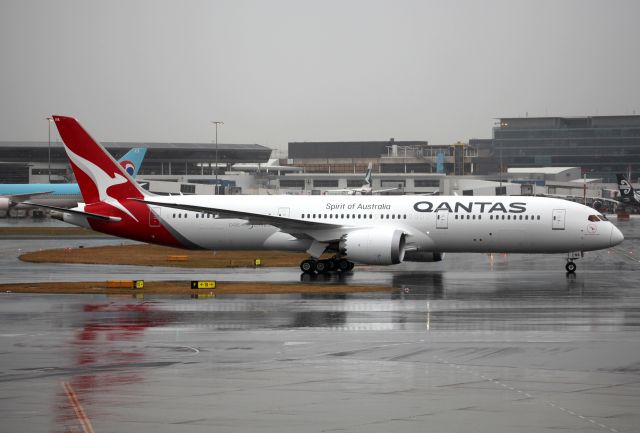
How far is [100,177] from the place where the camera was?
50594 millimetres

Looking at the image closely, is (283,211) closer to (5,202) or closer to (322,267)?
(322,267)

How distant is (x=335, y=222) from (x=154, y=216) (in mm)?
9761

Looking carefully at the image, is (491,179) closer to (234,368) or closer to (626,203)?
(626,203)

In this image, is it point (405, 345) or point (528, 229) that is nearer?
point (405, 345)

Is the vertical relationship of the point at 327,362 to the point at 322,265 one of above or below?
below

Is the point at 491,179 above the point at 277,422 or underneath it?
above

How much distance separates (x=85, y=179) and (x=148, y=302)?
57.4ft

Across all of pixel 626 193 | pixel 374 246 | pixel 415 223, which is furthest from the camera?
pixel 626 193

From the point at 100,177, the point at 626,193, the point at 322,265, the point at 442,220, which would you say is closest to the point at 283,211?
the point at 322,265

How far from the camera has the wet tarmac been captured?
17344 mm

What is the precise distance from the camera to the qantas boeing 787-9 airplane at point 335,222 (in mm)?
46969

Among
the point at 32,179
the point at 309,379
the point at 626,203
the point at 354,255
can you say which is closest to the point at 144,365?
the point at 309,379

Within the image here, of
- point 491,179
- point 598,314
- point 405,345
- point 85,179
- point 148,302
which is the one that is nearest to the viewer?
point 405,345

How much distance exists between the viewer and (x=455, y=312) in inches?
1282
